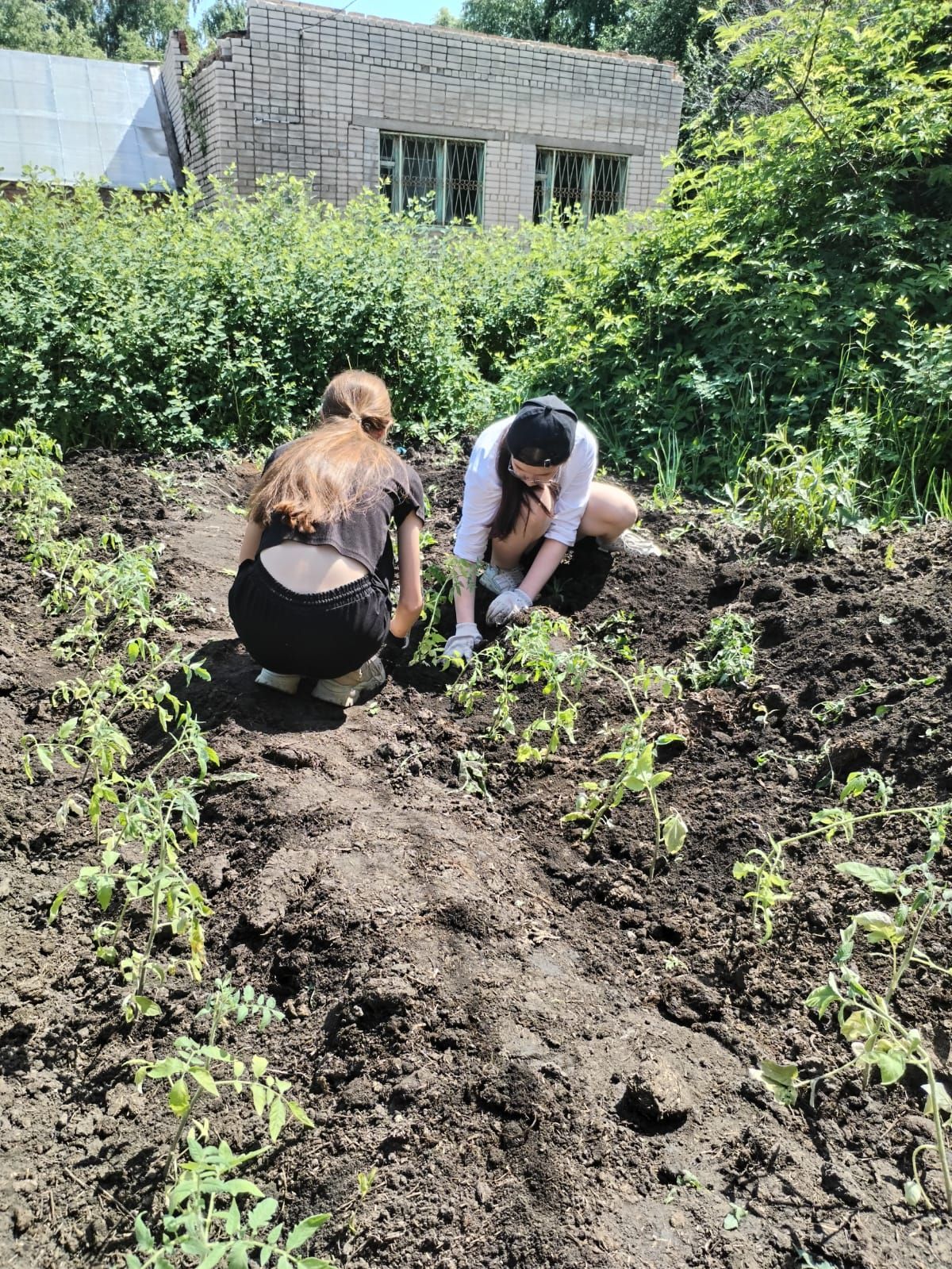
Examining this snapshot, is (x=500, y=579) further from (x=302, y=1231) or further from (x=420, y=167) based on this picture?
(x=420, y=167)

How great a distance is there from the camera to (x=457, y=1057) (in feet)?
6.43

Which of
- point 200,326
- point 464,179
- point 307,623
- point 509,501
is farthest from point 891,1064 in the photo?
point 464,179

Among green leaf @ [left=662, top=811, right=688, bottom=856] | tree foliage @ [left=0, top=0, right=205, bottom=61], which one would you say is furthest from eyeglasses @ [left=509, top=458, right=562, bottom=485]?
tree foliage @ [left=0, top=0, right=205, bottom=61]

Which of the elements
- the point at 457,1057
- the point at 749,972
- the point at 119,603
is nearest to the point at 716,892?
the point at 749,972

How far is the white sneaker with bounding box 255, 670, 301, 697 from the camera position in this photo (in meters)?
3.33

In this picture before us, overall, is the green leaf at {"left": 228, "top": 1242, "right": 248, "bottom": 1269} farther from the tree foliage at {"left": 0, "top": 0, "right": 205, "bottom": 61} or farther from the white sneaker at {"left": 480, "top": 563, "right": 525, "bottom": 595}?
the tree foliage at {"left": 0, "top": 0, "right": 205, "bottom": 61}

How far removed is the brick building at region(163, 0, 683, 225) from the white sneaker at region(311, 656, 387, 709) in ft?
36.6

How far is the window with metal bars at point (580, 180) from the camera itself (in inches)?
620

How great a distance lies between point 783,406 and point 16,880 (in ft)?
13.9

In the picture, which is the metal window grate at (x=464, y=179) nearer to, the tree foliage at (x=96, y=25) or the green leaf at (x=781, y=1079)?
the green leaf at (x=781, y=1079)

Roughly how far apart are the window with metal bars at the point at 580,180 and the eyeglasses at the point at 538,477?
1334 cm

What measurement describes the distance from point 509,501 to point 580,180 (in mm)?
14414

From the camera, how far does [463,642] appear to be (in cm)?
363

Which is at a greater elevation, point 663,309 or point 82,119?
point 663,309
